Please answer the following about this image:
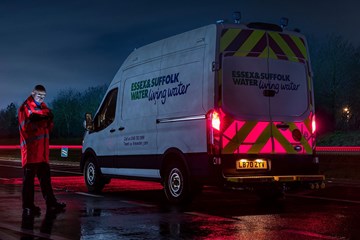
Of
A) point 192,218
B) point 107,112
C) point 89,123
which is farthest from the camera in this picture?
point 89,123

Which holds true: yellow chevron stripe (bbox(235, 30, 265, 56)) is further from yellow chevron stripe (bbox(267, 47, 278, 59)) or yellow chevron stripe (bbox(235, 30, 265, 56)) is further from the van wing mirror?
the van wing mirror

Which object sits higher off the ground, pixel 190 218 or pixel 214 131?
pixel 214 131

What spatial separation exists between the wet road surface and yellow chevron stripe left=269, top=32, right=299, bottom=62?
259 centimetres

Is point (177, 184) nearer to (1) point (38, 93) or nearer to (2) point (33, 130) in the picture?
(2) point (33, 130)

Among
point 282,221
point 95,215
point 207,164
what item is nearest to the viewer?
point 282,221

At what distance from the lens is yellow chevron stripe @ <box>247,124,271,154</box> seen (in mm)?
9812

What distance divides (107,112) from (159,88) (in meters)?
2.32

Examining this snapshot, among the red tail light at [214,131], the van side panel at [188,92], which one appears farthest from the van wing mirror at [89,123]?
the red tail light at [214,131]

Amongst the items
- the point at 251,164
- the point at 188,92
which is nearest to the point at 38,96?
the point at 188,92

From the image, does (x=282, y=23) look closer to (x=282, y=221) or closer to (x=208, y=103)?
(x=208, y=103)

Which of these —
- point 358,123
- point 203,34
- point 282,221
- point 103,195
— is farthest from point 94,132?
point 358,123

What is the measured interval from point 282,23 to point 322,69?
150 feet

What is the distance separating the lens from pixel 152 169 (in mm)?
11141

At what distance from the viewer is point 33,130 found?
9.16m
